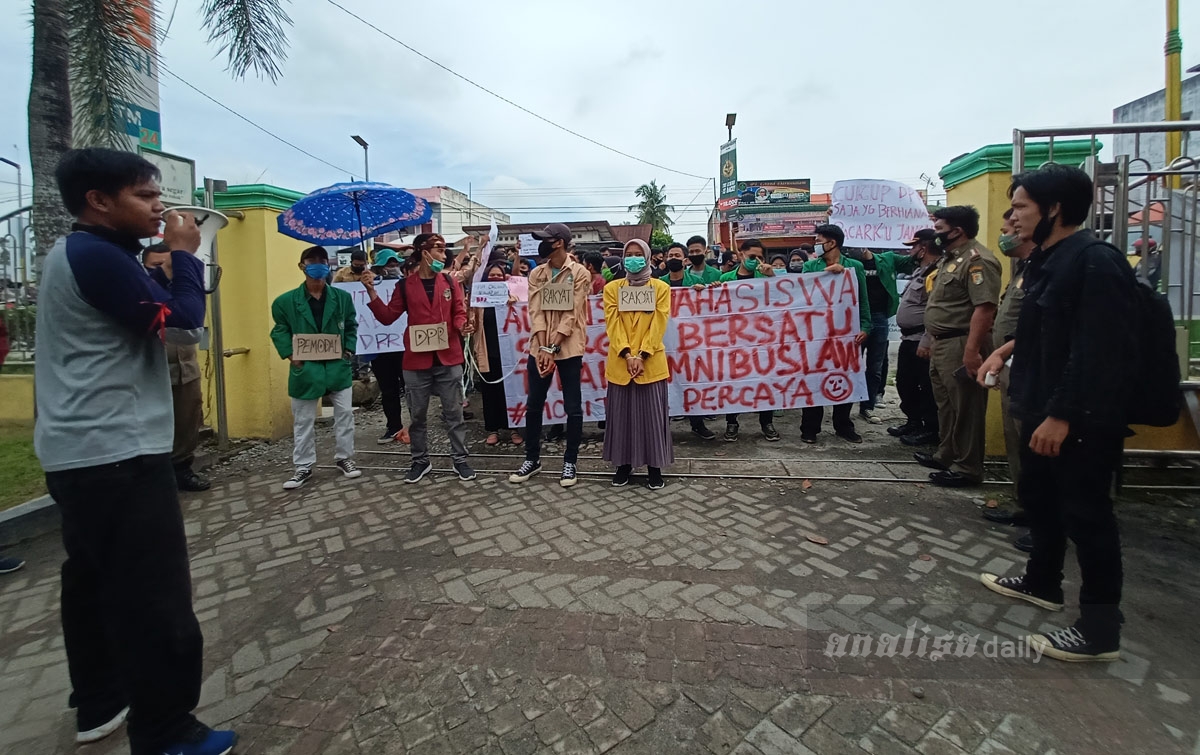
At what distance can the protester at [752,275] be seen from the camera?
593 cm

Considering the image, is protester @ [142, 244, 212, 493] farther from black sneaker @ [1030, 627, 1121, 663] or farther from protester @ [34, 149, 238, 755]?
black sneaker @ [1030, 627, 1121, 663]

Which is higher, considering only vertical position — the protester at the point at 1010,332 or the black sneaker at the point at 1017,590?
the protester at the point at 1010,332

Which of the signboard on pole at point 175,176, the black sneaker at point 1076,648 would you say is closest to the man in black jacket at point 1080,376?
the black sneaker at point 1076,648

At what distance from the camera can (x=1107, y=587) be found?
239 cm

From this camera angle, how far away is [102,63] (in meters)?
4.24

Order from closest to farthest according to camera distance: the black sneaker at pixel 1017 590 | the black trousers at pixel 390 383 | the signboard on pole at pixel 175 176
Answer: the black sneaker at pixel 1017 590
the signboard on pole at pixel 175 176
the black trousers at pixel 390 383

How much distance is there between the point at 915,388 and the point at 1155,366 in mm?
3449

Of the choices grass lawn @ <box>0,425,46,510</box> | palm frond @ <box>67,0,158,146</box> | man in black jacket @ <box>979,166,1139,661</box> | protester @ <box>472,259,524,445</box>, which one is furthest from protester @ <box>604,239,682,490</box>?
palm frond @ <box>67,0,158,146</box>

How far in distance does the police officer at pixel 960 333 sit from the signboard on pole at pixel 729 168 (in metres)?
28.6

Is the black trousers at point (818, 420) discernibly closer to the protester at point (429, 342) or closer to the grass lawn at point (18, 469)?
the protester at point (429, 342)

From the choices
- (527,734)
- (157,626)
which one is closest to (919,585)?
(527,734)

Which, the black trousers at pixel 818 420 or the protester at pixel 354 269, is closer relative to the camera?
the black trousers at pixel 818 420

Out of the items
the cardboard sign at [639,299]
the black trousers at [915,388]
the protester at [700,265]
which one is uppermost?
the protester at [700,265]

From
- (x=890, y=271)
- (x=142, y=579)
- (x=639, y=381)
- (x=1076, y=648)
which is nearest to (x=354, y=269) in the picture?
(x=639, y=381)
